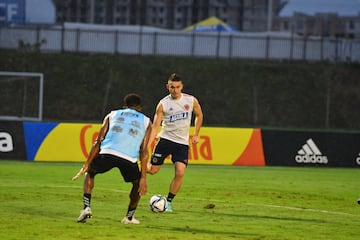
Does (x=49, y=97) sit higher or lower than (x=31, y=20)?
lower

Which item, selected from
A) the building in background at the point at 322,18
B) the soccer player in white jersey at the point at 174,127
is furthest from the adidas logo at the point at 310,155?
the building in background at the point at 322,18

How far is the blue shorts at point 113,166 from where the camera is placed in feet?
44.4

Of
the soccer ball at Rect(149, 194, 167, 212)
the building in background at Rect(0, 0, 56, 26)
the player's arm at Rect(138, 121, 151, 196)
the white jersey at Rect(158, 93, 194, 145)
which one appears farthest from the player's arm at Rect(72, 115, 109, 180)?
the building in background at Rect(0, 0, 56, 26)

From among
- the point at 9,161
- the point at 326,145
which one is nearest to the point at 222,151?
the point at 326,145

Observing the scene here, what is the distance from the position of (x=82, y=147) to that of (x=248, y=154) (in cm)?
491

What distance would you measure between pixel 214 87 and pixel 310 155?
69.3 feet

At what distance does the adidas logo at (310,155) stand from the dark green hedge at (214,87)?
1779cm

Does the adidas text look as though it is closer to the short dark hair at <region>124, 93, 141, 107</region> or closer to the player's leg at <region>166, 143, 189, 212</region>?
the player's leg at <region>166, 143, 189, 212</region>

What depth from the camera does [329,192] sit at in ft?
68.0

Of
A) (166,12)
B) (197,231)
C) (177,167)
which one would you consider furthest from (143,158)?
(166,12)

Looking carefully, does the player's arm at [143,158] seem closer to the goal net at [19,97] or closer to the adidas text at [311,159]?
the adidas text at [311,159]

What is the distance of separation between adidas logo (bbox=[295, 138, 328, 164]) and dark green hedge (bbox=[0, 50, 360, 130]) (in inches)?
700

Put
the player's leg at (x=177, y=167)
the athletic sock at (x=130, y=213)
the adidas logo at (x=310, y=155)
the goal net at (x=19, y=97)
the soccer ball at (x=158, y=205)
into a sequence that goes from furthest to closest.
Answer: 1. the goal net at (x=19, y=97)
2. the adidas logo at (x=310, y=155)
3. the player's leg at (x=177, y=167)
4. the soccer ball at (x=158, y=205)
5. the athletic sock at (x=130, y=213)

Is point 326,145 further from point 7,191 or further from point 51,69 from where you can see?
point 51,69
